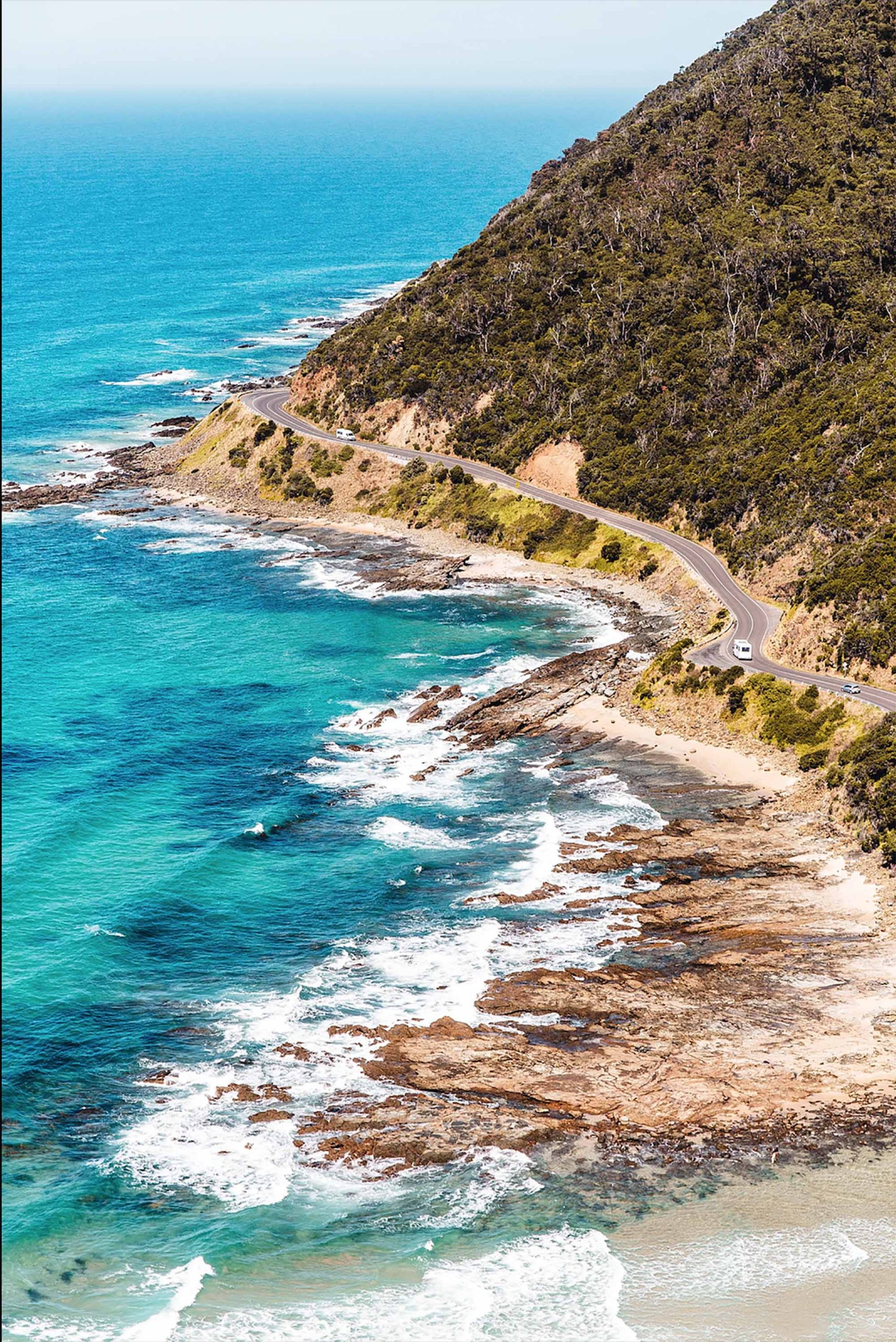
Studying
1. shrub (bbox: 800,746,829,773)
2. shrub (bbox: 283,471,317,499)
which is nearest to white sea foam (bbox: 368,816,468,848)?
shrub (bbox: 800,746,829,773)

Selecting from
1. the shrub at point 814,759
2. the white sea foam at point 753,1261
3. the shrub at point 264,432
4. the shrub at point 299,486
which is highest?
the shrub at point 264,432

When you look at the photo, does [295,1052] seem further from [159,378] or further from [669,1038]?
[159,378]

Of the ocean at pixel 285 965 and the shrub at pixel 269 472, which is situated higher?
the shrub at pixel 269 472

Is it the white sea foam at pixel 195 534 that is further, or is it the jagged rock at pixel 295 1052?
the white sea foam at pixel 195 534

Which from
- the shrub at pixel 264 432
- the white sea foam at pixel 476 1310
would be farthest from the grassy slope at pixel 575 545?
the white sea foam at pixel 476 1310

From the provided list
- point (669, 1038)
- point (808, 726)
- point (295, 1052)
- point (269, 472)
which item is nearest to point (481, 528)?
point (269, 472)

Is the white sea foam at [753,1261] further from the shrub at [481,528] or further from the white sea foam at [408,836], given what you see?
the shrub at [481,528]

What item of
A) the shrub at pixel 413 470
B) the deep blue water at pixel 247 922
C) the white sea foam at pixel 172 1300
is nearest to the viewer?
the white sea foam at pixel 172 1300
